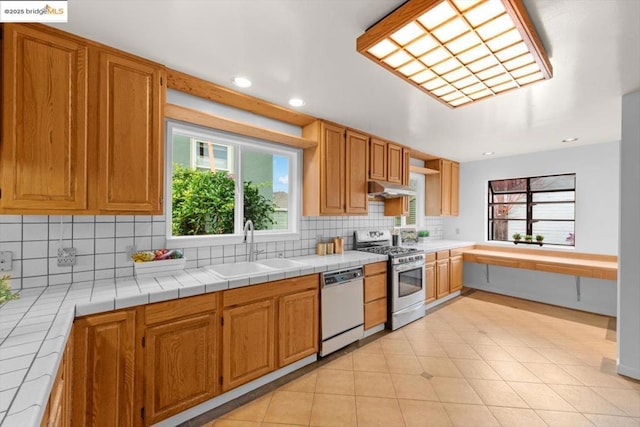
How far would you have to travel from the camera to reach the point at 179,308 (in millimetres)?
1700

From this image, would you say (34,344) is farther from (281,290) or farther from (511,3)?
(511,3)

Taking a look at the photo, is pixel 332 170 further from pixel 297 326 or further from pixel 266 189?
pixel 297 326

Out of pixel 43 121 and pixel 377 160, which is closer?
pixel 43 121

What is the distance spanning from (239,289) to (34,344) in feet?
3.50

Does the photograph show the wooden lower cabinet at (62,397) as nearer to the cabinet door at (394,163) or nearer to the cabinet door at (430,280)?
the cabinet door at (394,163)

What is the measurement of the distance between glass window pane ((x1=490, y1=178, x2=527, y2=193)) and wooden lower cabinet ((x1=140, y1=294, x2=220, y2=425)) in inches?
200

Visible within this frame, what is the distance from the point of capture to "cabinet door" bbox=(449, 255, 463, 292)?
4.34 m

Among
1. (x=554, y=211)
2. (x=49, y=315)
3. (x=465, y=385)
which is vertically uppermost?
(x=554, y=211)

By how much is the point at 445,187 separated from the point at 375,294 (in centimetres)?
282

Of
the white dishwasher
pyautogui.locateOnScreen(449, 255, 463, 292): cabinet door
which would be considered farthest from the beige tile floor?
pyautogui.locateOnScreen(449, 255, 463, 292): cabinet door

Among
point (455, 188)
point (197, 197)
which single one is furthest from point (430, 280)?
point (197, 197)

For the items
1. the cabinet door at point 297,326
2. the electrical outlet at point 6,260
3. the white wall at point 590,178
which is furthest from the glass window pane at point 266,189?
the white wall at point 590,178

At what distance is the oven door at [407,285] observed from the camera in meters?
3.20

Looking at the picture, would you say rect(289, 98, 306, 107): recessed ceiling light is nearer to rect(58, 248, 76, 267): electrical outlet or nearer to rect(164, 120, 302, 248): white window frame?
rect(164, 120, 302, 248): white window frame
